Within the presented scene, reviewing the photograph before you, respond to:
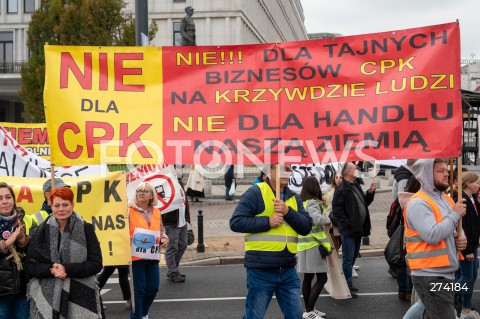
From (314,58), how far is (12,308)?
10.4 ft

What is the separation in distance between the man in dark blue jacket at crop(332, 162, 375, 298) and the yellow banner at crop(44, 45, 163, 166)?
343cm

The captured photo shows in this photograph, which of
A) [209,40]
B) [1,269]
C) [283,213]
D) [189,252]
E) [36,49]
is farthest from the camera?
[209,40]

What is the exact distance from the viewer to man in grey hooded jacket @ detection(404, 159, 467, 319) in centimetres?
471

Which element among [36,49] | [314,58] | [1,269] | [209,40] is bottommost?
[1,269]

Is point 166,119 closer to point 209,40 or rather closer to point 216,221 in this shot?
point 216,221

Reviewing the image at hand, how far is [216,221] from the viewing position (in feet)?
54.1

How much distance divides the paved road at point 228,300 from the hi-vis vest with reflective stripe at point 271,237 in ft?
7.48

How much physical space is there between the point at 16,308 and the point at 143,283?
1.77m

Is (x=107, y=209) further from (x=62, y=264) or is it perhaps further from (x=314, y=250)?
(x=314, y=250)

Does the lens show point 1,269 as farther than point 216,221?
No

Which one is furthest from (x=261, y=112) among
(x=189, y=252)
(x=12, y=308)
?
(x=189, y=252)

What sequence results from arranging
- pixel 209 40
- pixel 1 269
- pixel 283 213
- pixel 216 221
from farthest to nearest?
pixel 209 40 < pixel 216 221 < pixel 283 213 < pixel 1 269

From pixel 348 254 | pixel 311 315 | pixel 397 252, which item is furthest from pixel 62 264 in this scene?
pixel 348 254

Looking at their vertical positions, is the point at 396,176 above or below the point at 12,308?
above
